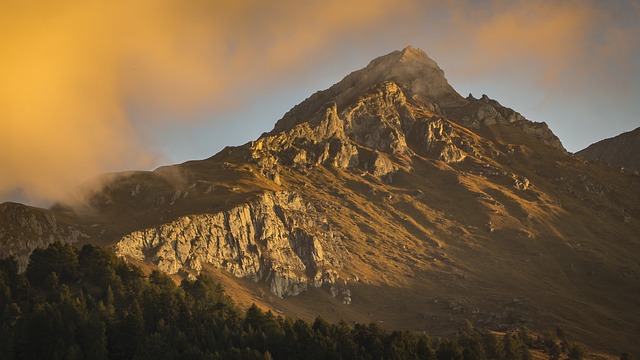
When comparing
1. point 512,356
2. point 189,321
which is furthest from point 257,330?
point 512,356

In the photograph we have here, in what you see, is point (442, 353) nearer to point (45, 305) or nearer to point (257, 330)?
point (257, 330)

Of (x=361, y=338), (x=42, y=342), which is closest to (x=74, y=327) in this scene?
(x=42, y=342)

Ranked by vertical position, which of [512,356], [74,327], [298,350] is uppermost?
[74,327]

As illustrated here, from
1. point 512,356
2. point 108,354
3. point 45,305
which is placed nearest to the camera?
point 108,354

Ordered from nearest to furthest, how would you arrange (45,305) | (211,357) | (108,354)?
1. (211,357)
2. (108,354)
3. (45,305)

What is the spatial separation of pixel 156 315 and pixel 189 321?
9078 millimetres

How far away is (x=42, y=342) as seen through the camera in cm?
16100

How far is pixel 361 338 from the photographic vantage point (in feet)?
543

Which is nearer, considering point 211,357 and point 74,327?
point 211,357

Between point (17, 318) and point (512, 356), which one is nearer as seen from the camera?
point (17, 318)

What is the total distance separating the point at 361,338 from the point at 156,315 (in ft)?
170

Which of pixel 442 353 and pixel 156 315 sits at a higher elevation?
pixel 156 315

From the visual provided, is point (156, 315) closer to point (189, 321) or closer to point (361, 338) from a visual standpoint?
point (189, 321)

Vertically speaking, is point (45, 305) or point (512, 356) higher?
point (45, 305)
